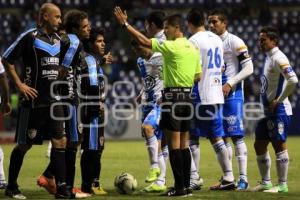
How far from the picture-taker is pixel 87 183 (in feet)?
31.9

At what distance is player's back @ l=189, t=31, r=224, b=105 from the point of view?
10.4m

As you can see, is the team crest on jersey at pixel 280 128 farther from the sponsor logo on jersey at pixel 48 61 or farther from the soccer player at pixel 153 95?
the sponsor logo on jersey at pixel 48 61

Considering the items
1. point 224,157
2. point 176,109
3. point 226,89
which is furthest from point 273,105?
point 176,109

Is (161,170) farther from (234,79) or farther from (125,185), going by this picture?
(234,79)

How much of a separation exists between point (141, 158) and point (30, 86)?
7.17m

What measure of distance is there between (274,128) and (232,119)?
2.58ft

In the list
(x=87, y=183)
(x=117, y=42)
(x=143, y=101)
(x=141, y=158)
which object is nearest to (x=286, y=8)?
(x=117, y=42)

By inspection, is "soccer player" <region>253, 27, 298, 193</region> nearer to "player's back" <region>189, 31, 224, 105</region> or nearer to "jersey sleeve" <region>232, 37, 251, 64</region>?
"jersey sleeve" <region>232, 37, 251, 64</region>

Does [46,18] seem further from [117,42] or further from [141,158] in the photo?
[117,42]

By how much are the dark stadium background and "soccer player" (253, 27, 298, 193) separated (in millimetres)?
14667

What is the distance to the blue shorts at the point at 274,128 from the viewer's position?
10.3 meters

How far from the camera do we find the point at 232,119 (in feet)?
35.8

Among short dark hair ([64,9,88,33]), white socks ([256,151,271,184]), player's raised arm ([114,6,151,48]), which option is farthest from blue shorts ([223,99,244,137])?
short dark hair ([64,9,88,33])

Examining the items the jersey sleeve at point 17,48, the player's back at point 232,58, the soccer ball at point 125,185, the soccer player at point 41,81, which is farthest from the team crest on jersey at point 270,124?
the jersey sleeve at point 17,48
